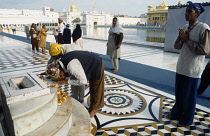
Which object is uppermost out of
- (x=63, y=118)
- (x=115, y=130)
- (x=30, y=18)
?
(x=30, y=18)

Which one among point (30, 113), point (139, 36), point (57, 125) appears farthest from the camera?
point (139, 36)

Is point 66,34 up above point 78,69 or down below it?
above

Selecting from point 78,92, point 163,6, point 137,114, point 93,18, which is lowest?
point 137,114

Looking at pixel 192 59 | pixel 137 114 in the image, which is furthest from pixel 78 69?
pixel 192 59

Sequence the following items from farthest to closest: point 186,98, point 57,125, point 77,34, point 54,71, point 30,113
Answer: point 77,34
point 186,98
point 54,71
point 57,125
point 30,113

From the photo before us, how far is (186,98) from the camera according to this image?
1.66 m

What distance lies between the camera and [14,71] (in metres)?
3.62

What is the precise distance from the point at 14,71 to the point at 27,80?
2540 mm

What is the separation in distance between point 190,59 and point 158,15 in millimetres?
35380

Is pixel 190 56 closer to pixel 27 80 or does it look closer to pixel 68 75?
pixel 68 75

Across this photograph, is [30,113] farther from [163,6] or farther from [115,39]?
[163,6]

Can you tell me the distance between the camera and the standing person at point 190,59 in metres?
1.46

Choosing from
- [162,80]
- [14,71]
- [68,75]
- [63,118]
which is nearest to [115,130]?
[63,118]

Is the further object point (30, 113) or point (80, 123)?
point (80, 123)
